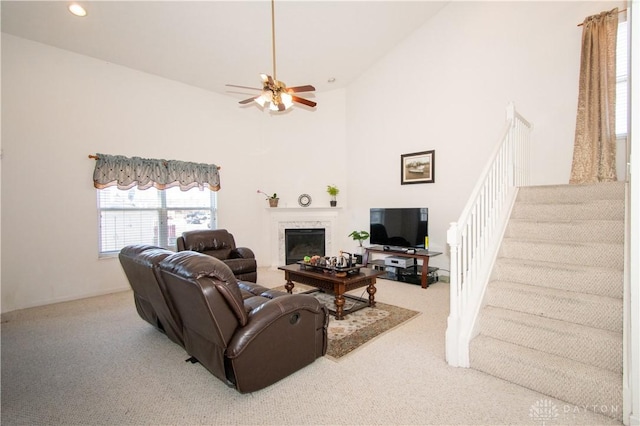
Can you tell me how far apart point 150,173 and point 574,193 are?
19.2 ft

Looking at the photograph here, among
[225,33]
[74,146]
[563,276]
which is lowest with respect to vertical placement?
[563,276]

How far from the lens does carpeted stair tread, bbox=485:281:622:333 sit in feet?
6.98

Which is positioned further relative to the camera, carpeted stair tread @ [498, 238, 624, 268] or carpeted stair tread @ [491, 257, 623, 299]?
carpeted stair tread @ [498, 238, 624, 268]

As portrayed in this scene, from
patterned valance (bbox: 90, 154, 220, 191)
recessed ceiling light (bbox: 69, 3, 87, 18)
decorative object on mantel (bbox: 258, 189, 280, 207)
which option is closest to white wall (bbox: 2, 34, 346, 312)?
patterned valance (bbox: 90, 154, 220, 191)

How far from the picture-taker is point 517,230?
120 inches

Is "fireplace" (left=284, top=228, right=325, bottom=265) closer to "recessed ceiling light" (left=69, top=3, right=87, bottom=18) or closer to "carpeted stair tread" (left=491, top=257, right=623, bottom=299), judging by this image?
"carpeted stair tread" (left=491, top=257, right=623, bottom=299)

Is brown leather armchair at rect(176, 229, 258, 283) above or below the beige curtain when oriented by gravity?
below

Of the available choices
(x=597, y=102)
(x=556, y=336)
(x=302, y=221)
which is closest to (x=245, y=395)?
(x=556, y=336)

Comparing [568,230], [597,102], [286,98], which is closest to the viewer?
[568,230]

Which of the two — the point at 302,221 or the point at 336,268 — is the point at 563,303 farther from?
the point at 302,221

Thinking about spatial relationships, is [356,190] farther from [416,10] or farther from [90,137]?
[90,137]

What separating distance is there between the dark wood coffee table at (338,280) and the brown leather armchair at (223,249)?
92 cm

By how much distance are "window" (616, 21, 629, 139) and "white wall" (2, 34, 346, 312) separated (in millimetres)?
5944

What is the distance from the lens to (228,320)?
1.93 m
